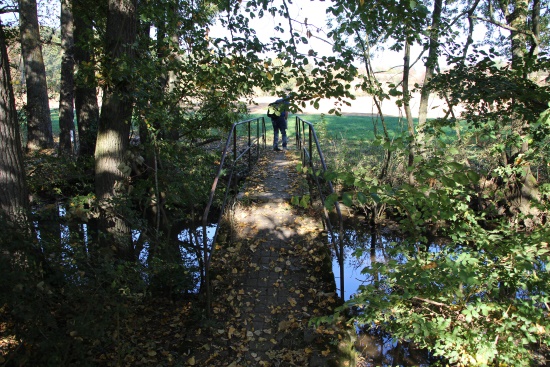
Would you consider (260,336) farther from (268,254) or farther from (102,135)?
(102,135)

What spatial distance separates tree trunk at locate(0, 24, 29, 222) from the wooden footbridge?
183 centimetres

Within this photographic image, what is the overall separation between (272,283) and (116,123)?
2641mm

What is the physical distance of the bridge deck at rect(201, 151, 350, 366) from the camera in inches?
132

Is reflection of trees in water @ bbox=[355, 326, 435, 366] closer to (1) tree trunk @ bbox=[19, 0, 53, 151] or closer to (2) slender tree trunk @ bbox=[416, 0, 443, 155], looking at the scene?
(2) slender tree trunk @ bbox=[416, 0, 443, 155]

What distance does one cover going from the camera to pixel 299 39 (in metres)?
3.80

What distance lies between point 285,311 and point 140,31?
13.8 ft

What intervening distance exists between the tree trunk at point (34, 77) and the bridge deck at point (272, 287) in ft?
24.6

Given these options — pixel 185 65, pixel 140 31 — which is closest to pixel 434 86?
pixel 185 65

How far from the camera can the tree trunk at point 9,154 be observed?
3.62 metres

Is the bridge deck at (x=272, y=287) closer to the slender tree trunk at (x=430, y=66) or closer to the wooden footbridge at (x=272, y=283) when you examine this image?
the wooden footbridge at (x=272, y=283)

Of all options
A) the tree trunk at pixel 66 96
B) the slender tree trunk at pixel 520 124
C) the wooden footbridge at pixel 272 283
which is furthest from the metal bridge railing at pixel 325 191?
the tree trunk at pixel 66 96

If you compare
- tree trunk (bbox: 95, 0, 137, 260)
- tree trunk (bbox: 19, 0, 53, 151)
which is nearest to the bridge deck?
tree trunk (bbox: 95, 0, 137, 260)

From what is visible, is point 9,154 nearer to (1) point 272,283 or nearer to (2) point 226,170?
(1) point 272,283

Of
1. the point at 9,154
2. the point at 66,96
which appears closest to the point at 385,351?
the point at 9,154
